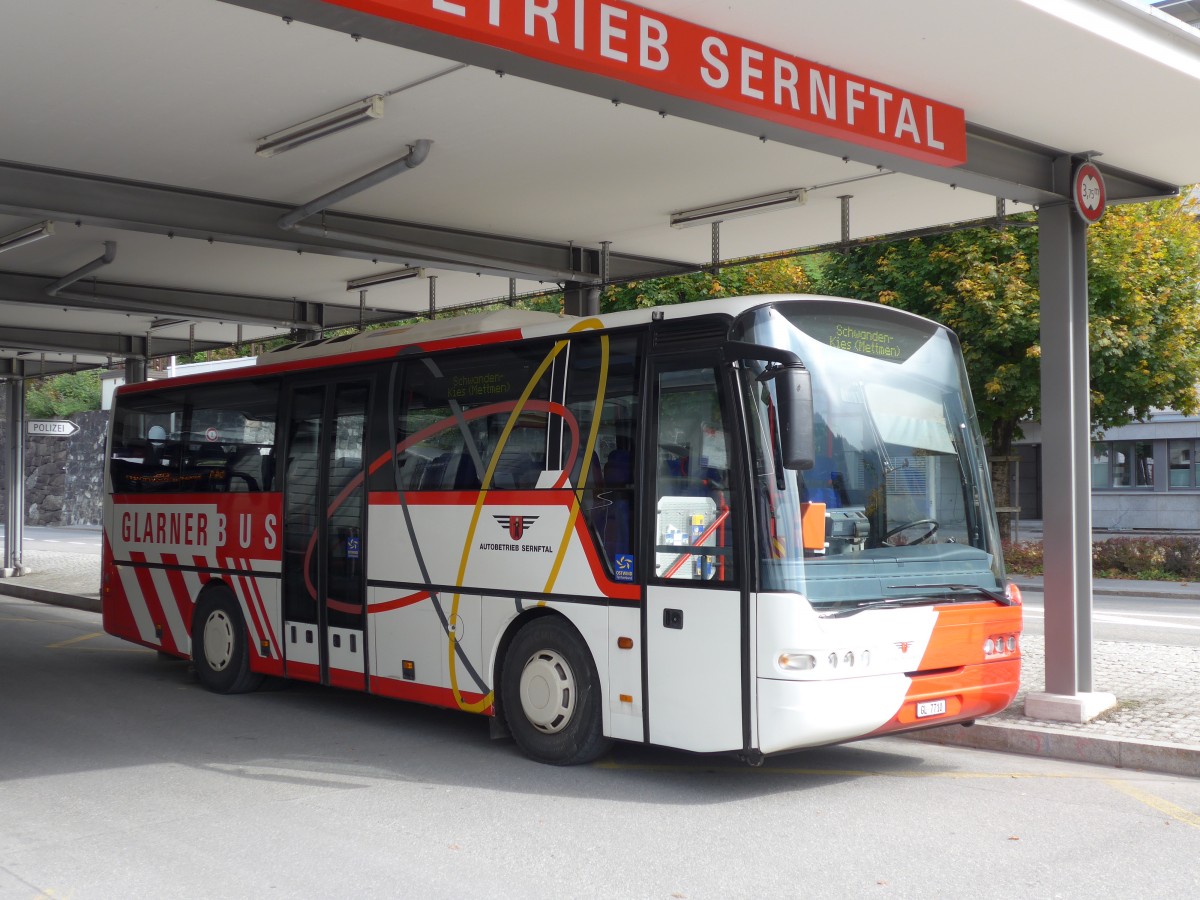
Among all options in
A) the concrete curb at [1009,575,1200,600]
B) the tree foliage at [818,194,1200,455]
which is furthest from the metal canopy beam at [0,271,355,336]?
the concrete curb at [1009,575,1200,600]

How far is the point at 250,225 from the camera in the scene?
476 inches

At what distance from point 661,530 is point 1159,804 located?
3.41 metres

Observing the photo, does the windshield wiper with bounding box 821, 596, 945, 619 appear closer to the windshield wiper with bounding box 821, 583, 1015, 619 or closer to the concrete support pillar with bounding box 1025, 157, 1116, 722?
the windshield wiper with bounding box 821, 583, 1015, 619

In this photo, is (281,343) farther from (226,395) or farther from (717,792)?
(717,792)

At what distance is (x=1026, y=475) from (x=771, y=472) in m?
41.1

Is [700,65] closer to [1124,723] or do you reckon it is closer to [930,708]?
[930,708]

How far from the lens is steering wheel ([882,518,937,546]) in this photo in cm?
780

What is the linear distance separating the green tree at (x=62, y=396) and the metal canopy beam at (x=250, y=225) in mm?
47221

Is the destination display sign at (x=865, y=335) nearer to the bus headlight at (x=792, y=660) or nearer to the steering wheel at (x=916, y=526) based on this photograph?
the steering wheel at (x=916, y=526)

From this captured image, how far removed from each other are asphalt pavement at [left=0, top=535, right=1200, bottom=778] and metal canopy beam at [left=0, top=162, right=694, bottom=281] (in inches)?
272

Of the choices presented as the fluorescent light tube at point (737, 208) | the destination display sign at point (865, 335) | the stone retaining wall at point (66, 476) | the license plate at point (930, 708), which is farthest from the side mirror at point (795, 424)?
the stone retaining wall at point (66, 476)

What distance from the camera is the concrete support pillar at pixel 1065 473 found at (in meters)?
9.77

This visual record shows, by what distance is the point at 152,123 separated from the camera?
949 cm

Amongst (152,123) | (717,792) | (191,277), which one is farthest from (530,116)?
(191,277)
